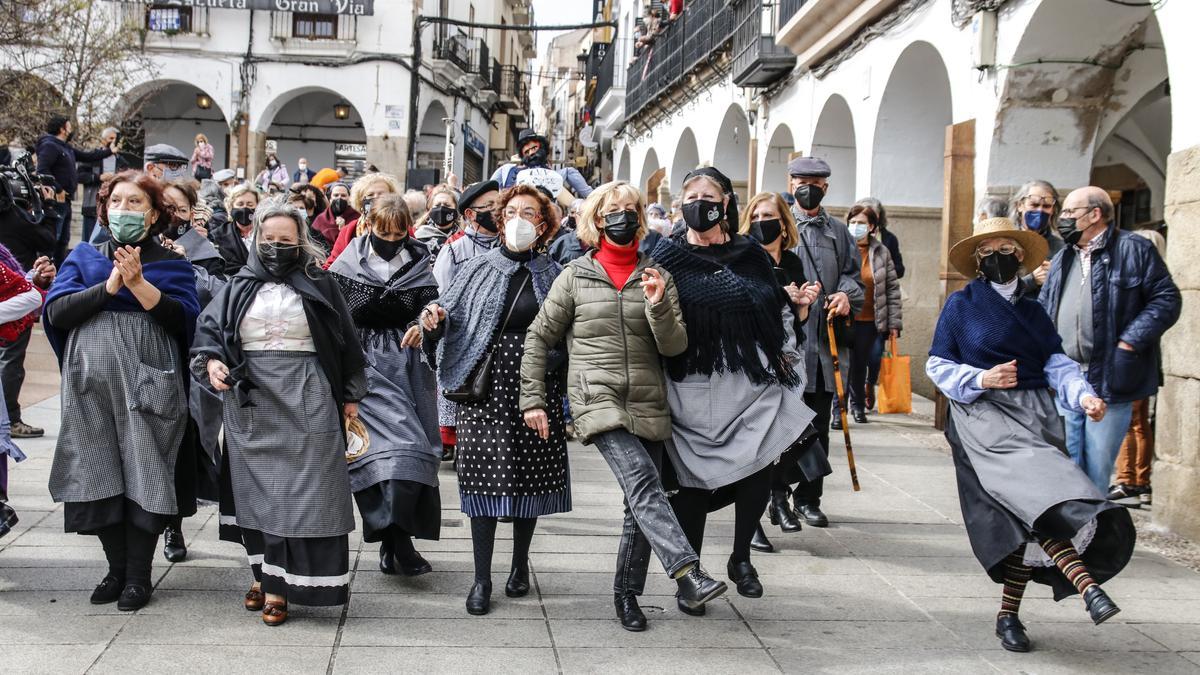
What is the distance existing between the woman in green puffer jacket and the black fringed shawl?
18 cm

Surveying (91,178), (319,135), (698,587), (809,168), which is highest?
(319,135)

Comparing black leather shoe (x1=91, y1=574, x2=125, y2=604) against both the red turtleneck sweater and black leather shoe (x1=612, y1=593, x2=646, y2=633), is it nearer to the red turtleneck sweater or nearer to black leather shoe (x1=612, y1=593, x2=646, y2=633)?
black leather shoe (x1=612, y1=593, x2=646, y2=633)

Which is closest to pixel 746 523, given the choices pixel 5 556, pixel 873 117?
pixel 5 556

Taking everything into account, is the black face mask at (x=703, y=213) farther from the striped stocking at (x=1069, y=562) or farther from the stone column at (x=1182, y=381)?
the stone column at (x=1182, y=381)

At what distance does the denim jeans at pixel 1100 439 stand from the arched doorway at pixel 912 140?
20.7 ft

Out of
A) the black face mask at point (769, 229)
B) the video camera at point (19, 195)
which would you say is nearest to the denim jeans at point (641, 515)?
the black face mask at point (769, 229)

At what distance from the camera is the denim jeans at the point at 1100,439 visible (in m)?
6.37

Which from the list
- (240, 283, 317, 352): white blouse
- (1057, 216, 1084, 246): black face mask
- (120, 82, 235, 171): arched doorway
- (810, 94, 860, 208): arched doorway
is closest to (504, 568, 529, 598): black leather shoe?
(240, 283, 317, 352): white blouse

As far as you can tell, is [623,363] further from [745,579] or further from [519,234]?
[745,579]

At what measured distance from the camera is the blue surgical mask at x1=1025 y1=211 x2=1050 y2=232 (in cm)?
698

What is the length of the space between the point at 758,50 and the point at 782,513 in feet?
32.7

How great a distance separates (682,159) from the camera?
75.7ft

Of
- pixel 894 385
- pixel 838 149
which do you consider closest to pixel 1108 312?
pixel 894 385

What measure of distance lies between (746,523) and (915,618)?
2.60 feet
